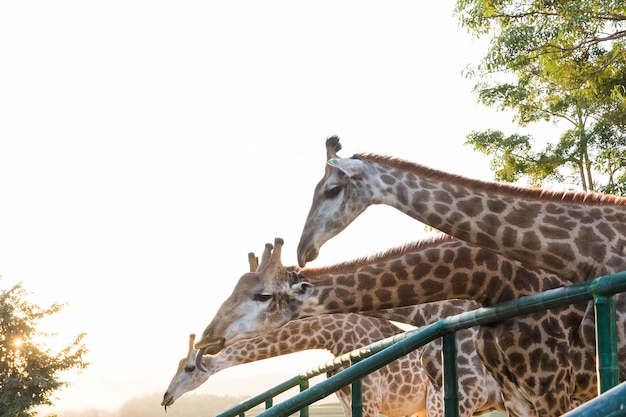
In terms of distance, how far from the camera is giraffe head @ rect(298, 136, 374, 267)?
483cm

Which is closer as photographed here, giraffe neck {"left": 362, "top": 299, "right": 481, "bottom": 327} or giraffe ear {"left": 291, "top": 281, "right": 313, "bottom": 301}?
giraffe ear {"left": 291, "top": 281, "right": 313, "bottom": 301}

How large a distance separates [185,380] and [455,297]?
5.70 meters

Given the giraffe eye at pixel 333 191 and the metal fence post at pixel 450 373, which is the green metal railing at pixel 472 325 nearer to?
the metal fence post at pixel 450 373

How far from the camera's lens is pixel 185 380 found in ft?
32.4

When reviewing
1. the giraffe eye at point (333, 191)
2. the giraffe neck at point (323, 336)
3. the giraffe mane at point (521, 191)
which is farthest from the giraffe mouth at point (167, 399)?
the giraffe mane at point (521, 191)

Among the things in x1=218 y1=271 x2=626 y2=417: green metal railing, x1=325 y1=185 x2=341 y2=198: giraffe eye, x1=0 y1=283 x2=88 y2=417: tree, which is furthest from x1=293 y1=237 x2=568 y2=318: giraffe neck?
x1=0 y1=283 x2=88 y2=417: tree

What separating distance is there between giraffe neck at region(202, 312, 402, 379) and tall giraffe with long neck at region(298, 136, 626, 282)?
3.66 meters

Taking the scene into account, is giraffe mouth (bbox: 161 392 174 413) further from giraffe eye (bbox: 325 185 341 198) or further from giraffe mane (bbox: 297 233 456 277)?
giraffe eye (bbox: 325 185 341 198)

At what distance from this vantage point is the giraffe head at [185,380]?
9844 mm

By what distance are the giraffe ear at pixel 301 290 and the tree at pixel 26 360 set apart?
19.7 m

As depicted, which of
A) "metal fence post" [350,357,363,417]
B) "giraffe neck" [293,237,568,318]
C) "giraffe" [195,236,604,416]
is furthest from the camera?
"giraffe neck" [293,237,568,318]

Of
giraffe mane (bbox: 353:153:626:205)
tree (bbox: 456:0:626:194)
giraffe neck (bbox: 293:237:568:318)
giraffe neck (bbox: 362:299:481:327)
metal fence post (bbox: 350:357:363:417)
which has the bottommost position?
metal fence post (bbox: 350:357:363:417)

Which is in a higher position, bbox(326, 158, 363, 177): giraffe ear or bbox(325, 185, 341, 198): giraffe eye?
bbox(326, 158, 363, 177): giraffe ear

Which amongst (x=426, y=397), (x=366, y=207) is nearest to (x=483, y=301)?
(x=366, y=207)
